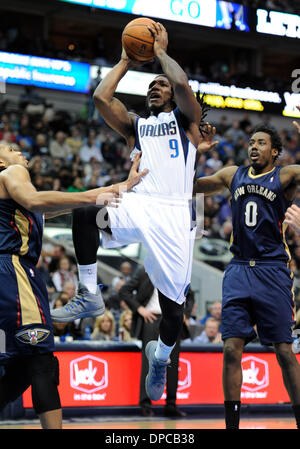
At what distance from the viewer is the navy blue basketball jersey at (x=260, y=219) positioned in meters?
5.94

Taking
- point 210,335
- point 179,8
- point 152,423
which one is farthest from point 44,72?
point 152,423

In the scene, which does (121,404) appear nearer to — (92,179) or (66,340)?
(66,340)

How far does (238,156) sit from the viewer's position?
1853 cm

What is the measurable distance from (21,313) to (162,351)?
1.53m

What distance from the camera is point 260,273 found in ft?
19.3

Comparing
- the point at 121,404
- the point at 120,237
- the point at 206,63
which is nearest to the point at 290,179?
the point at 120,237

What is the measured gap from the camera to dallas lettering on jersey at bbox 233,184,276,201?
597 cm

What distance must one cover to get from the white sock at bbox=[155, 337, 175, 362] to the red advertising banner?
108 inches

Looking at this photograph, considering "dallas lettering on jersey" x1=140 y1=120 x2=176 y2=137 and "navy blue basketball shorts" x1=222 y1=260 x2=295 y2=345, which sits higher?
"dallas lettering on jersey" x1=140 y1=120 x2=176 y2=137

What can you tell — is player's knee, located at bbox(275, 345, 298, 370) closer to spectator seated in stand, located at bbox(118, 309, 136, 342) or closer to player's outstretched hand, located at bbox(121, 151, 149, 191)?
player's outstretched hand, located at bbox(121, 151, 149, 191)

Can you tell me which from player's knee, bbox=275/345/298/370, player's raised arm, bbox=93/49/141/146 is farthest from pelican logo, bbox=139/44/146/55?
player's knee, bbox=275/345/298/370

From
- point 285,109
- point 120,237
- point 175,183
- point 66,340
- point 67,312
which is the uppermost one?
point 285,109

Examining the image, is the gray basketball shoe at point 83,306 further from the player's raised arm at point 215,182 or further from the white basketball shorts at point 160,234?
the player's raised arm at point 215,182

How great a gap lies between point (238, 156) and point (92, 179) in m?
5.27
